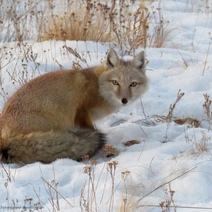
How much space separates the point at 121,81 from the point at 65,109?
66 centimetres

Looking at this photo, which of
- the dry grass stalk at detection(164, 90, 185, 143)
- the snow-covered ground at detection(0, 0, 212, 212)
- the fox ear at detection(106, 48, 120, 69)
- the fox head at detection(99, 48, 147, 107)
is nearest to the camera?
the snow-covered ground at detection(0, 0, 212, 212)

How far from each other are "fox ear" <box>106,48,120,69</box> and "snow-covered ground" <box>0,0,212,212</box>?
68cm

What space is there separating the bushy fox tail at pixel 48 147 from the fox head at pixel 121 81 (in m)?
0.65

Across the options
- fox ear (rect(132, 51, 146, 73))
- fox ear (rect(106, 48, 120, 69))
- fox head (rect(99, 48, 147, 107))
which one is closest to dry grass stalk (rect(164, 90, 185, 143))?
fox head (rect(99, 48, 147, 107))

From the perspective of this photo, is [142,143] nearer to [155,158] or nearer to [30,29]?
[155,158]

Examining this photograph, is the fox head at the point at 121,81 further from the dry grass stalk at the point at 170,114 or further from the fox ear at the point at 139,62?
the dry grass stalk at the point at 170,114

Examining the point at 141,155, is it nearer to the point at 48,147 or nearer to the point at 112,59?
the point at 48,147

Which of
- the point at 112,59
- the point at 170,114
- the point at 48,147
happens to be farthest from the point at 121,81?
the point at 48,147

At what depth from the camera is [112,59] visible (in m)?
5.41

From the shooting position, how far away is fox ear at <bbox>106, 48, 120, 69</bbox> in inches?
212

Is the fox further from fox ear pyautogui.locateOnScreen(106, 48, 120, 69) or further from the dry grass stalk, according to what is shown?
the dry grass stalk

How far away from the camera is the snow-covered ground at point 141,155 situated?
3.51 meters

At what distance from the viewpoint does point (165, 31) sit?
8773 millimetres

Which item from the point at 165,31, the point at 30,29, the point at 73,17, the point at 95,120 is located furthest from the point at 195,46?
the point at 95,120
